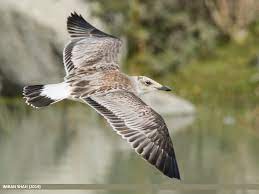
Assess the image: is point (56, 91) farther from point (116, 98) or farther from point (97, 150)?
point (97, 150)

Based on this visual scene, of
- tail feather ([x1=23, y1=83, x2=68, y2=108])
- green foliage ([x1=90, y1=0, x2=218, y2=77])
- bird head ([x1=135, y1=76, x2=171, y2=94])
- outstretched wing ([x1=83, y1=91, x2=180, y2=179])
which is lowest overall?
outstretched wing ([x1=83, y1=91, x2=180, y2=179])

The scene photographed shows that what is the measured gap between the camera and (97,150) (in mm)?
11797

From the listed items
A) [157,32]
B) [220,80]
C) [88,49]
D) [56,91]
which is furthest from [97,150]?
[56,91]

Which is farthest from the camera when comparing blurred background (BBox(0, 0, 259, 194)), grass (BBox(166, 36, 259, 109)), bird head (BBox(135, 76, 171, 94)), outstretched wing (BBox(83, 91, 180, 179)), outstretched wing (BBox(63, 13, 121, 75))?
grass (BBox(166, 36, 259, 109))

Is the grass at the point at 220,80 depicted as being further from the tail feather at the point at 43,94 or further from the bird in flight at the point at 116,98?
the tail feather at the point at 43,94

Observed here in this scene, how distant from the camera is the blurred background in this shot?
436 inches

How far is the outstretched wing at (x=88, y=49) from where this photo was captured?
8.83m

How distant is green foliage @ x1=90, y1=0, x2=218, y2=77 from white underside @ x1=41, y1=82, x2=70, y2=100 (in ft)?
19.5

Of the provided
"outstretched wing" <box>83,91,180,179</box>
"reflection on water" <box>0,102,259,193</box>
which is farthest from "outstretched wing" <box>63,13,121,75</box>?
"reflection on water" <box>0,102,259,193</box>

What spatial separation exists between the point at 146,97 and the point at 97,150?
181 centimetres

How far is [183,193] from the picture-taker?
1014 centimetres

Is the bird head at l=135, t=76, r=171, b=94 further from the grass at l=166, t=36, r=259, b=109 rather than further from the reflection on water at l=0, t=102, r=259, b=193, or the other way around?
the grass at l=166, t=36, r=259, b=109

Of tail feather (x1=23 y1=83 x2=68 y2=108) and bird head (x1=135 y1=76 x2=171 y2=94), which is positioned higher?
bird head (x1=135 y1=76 x2=171 y2=94)

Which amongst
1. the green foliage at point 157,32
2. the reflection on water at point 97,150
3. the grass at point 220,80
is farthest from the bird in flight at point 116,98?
the green foliage at point 157,32
